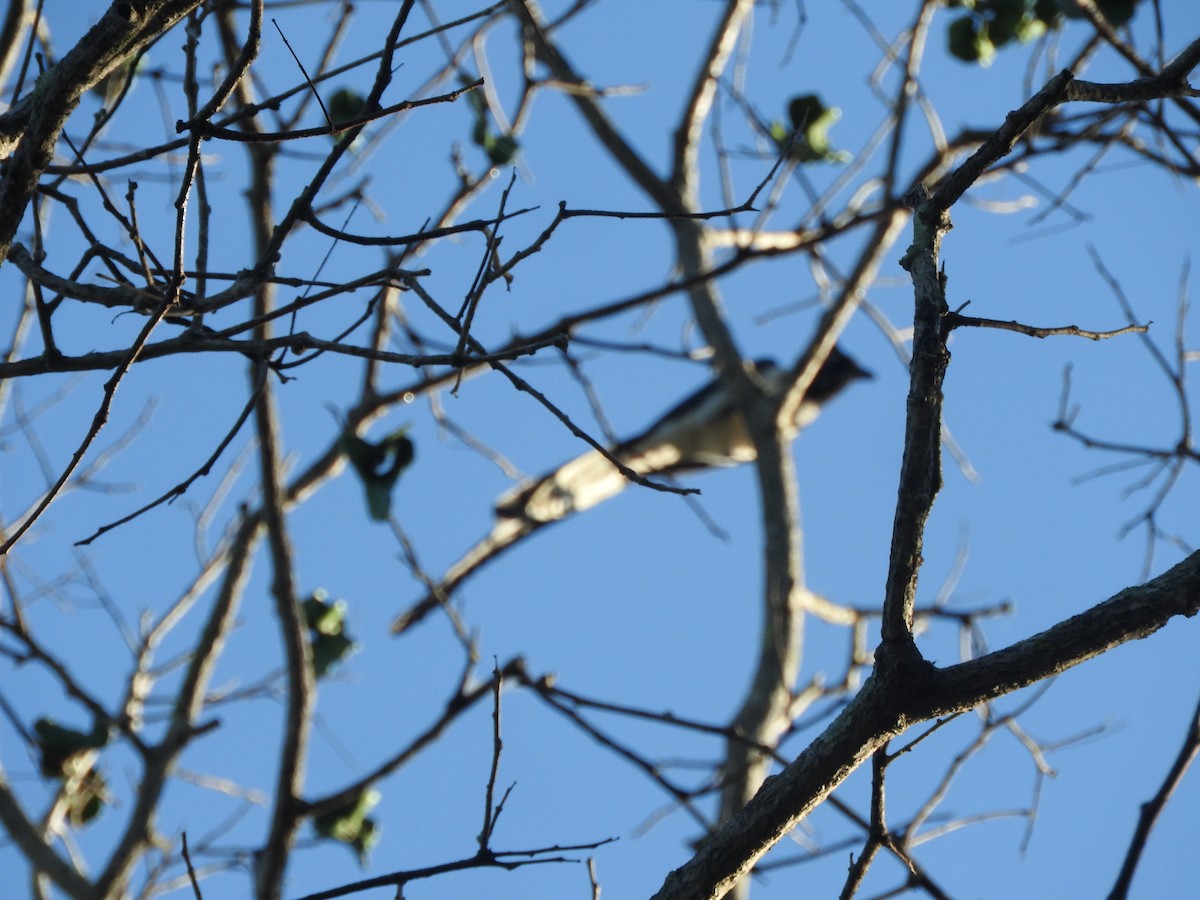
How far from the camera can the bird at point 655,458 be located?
13.6 feet

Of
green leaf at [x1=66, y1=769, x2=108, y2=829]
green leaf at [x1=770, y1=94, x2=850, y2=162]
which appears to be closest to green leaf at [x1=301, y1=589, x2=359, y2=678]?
green leaf at [x1=66, y1=769, x2=108, y2=829]

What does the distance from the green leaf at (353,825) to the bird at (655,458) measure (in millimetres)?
583

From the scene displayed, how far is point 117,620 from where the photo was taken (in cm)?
370

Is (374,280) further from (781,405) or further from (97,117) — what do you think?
(781,405)

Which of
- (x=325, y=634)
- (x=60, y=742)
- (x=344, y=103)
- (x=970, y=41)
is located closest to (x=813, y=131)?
(x=970, y=41)

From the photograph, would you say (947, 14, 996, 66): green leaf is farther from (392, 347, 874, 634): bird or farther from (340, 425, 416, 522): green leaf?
(340, 425, 416, 522): green leaf

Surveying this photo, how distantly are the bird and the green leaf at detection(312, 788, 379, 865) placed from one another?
22.9 inches

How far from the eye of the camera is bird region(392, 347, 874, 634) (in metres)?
4.13

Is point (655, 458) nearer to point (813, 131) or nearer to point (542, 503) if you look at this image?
point (542, 503)

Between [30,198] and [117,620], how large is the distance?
2674 mm

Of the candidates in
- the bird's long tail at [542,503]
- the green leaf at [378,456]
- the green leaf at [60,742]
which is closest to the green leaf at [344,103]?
the green leaf at [378,456]

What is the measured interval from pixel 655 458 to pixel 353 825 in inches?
124

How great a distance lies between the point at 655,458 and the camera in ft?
19.5

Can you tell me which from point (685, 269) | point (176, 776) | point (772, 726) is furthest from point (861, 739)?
point (176, 776)
